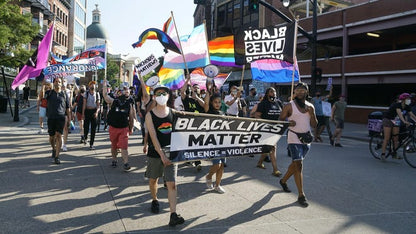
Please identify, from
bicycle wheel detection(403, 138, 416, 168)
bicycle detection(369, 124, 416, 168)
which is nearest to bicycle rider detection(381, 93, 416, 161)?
bicycle detection(369, 124, 416, 168)

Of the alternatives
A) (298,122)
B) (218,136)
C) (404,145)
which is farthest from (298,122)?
(404,145)

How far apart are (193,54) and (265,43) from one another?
212 centimetres

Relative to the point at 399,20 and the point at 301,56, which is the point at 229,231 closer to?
the point at 399,20

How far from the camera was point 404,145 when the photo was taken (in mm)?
8719

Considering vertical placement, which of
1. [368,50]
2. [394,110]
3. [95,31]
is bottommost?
[394,110]

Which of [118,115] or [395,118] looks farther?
[395,118]

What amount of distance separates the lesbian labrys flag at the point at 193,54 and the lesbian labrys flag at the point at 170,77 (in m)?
1.19

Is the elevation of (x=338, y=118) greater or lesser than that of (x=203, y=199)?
greater

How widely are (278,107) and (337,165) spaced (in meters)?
2.14

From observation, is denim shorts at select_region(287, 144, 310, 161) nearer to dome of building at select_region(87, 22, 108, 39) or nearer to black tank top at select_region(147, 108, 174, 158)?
black tank top at select_region(147, 108, 174, 158)

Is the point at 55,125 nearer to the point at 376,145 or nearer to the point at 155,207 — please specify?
the point at 155,207

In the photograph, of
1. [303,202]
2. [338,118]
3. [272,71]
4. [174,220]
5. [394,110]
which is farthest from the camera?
[338,118]

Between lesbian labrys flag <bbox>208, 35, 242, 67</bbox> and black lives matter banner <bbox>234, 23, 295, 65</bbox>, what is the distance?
1.72 metres

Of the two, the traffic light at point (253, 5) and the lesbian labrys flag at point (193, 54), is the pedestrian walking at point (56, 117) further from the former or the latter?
the traffic light at point (253, 5)
